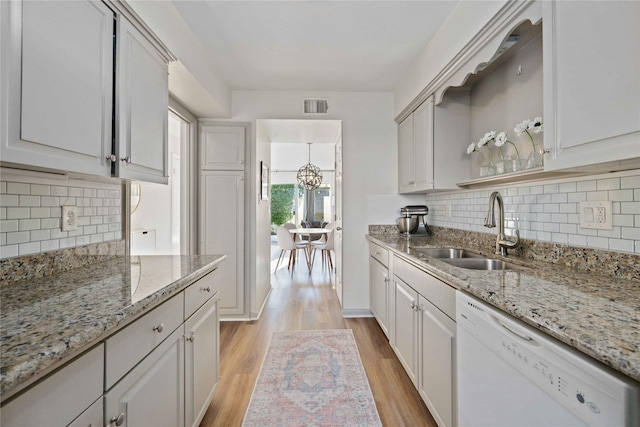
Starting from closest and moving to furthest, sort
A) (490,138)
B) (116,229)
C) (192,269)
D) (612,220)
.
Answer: (612,220) → (192,269) → (116,229) → (490,138)

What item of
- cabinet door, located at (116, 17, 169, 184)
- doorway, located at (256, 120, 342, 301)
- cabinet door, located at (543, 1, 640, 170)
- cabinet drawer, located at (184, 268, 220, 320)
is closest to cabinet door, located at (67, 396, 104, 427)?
cabinet drawer, located at (184, 268, 220, 320)

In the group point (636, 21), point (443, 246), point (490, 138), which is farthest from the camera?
point (443, 246)

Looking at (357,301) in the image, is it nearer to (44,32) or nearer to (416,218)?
(416,218)

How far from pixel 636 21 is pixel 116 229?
2.38 metres

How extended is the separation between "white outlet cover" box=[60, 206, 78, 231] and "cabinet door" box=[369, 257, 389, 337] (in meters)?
2.12

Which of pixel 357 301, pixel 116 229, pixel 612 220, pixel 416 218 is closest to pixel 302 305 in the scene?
pixel 357 301

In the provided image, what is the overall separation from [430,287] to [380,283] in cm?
119

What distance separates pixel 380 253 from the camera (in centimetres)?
267

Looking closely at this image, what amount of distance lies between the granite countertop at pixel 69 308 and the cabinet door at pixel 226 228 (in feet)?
5.33

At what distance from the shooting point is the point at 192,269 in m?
1.38

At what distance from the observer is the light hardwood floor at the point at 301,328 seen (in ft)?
5.51

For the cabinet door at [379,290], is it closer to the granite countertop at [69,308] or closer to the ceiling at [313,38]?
the granite countertop at [69,308]

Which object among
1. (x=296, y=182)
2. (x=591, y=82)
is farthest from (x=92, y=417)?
(x=296, y=182)

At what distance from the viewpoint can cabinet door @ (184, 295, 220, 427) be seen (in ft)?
4.31
